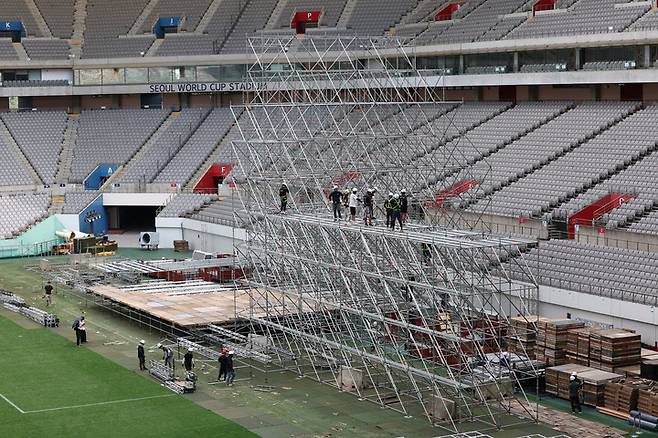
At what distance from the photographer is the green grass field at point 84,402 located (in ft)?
101

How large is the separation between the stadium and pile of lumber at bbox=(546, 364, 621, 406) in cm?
9

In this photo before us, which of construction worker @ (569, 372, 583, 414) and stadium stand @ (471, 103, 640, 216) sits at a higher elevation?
stadium stand @ (471, 103, 640, 216)

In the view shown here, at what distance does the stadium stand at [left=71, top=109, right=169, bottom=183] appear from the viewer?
72.1 meters

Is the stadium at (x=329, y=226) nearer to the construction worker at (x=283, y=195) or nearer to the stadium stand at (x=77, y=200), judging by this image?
the construction worker at (x=283, y=195)

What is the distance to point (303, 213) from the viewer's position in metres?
40.3

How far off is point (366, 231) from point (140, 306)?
12.4 m

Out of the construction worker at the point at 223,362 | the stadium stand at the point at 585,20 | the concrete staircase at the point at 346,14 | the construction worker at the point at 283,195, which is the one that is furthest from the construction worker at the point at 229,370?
the concrete staircase at the point at 346,14

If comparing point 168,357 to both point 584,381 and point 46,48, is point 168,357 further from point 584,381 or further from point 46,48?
point 46,48

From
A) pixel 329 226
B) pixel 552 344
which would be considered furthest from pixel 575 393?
pixel 329 226

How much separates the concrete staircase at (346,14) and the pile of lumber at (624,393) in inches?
1838

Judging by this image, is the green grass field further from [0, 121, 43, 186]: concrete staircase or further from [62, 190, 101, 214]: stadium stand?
[0, 121, 43, 186]: concrete staircase

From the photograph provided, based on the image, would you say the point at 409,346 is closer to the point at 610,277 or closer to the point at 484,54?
the point at 610,277

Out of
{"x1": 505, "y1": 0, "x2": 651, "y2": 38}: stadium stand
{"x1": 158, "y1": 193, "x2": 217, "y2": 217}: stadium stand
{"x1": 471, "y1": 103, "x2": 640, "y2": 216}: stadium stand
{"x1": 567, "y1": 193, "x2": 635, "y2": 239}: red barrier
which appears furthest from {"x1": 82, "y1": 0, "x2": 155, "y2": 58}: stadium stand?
{"x1": 567, "y1": 193, "x2": 635, "y2": 239}: red barrier

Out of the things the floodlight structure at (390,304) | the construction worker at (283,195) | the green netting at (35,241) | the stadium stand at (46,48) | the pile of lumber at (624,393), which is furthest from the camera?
the stadium stand at (46,48)
